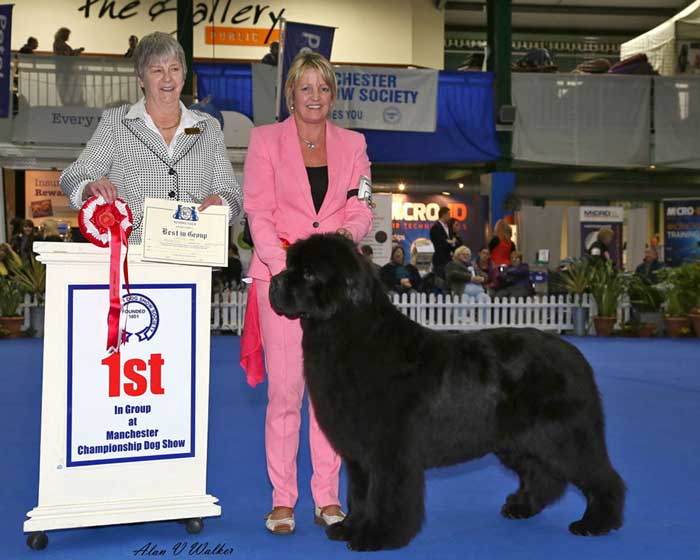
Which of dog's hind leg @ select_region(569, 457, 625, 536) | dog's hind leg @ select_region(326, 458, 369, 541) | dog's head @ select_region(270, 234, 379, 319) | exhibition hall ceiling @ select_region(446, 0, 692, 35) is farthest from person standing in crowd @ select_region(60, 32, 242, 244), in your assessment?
exhibition hall ceiling @ select_region(446, 0, 692, 35)

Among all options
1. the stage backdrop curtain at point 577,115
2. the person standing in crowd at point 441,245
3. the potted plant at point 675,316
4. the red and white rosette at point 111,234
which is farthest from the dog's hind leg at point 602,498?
the stage backdrop curtain at point 577,115

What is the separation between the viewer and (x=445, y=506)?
12.4 ft

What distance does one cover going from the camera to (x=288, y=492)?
3457 mm

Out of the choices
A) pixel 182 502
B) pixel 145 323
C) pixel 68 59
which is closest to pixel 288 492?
pixel 182 502

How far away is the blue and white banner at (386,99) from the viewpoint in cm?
1425

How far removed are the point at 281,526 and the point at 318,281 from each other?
1.05m

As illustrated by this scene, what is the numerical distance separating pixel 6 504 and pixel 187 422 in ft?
3.36

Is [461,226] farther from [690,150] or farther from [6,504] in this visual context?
[6,504]

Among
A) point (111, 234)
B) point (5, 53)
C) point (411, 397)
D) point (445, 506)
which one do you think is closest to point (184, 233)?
point (111, 234)

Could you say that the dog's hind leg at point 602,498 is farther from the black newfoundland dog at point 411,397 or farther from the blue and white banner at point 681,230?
the blue and white banner at point 681,230

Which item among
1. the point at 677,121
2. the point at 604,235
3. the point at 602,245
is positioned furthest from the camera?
the point at 677,121

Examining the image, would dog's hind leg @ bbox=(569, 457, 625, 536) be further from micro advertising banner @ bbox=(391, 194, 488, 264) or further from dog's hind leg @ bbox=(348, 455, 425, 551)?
micro advertising banner @ bbox=(391, 194, 488, 264)

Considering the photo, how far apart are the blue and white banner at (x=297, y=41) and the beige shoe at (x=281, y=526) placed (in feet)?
31.3

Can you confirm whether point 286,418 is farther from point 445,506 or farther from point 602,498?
point 602,498
